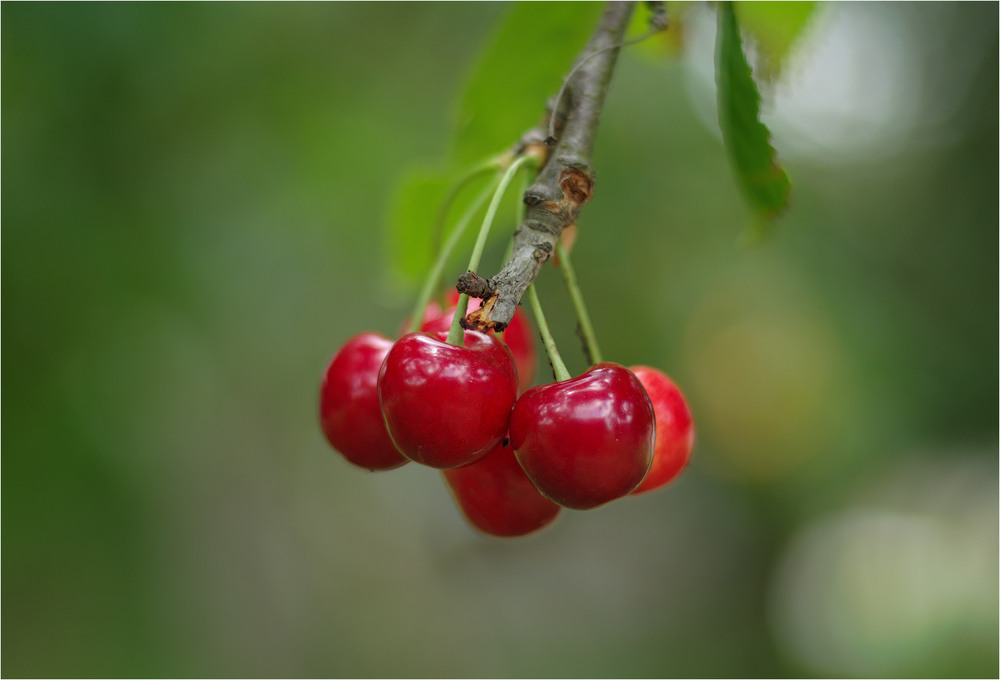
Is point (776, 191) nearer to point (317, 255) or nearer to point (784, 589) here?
point (317, 255)

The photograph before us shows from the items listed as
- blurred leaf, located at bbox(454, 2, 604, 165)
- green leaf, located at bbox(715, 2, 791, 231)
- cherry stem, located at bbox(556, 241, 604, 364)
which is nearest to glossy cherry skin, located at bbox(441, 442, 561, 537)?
cherry stem, located at bbox(556, 241, 604, 364)

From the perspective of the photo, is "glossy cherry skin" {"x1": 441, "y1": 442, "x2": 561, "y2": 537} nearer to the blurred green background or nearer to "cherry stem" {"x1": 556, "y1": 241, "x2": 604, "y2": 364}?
"cherry stem" {"x1": 556, "y1": 241, "x2": 604, "y2": 364}

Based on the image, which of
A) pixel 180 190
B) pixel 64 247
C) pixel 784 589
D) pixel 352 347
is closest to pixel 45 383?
pixel 64 247

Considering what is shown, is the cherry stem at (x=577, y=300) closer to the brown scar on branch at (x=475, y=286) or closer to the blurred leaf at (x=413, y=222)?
the brown scar on branch at (x=475, y=286)

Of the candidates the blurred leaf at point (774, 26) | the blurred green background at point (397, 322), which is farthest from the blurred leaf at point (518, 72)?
the blurred leaf at point (774, 26)

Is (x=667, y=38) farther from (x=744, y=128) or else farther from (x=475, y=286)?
(x=475, y=286)

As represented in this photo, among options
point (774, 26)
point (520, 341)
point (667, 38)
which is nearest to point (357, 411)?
point (520, 341)
